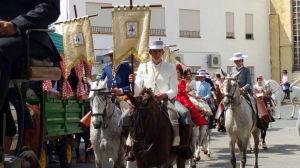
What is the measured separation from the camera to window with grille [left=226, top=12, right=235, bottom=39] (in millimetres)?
37750

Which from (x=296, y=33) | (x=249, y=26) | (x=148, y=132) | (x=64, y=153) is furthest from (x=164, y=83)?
(x=296, y=33)

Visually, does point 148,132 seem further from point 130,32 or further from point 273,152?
point 273,152

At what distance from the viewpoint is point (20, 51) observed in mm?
3547

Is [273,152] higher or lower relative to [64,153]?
lower

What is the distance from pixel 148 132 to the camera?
312 inches

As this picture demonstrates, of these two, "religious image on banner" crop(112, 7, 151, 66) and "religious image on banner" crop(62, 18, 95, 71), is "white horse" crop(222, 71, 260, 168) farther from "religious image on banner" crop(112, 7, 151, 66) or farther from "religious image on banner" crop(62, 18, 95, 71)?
"religious image on banner" crop(112, 7, 151, 66)

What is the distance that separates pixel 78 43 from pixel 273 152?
666 cm

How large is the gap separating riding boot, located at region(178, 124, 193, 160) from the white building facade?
22067mm

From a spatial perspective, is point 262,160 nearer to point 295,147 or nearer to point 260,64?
point 295,147

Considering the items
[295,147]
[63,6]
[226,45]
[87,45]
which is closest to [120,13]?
[87,45]

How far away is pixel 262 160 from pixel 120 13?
6.20 m

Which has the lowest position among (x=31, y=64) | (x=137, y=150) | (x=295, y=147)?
(x=295, y=147)

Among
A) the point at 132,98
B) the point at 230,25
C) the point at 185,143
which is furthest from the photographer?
the point at 230,25

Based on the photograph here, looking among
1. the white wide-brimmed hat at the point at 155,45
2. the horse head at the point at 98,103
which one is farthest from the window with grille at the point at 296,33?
the white wide-brimmed hat at the point at 155,45
